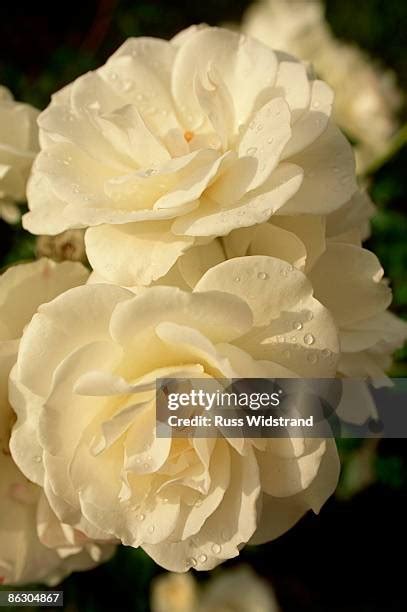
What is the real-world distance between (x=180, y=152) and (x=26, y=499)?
9.9 inches

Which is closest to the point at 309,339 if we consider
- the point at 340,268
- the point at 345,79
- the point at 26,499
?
the point at 340,268

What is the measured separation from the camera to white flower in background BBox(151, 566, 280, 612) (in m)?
0.94

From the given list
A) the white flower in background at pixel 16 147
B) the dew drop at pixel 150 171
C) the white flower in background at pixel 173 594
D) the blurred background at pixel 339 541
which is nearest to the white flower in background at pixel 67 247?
the white flower in background at pixel 16 147

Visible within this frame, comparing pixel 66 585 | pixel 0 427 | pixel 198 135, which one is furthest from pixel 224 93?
pixel 66 585

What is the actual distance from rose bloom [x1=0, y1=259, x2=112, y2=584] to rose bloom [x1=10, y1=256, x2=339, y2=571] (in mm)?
59

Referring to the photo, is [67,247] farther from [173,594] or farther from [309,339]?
[173,594]

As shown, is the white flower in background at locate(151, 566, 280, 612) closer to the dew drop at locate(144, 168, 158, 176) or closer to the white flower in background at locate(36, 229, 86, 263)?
the white flower in background at locate(36, 229, 86, 263)

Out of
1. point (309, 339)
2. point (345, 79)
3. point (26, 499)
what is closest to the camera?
point (309, 339)

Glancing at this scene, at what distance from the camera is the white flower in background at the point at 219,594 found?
3.09 feet

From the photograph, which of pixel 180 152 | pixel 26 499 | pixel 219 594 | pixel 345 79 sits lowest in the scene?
pixel 219 594

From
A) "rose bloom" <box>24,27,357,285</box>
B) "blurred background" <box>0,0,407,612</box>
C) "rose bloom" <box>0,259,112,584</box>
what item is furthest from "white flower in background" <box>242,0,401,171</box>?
"rose bloom" <box>0,259,112,584</box>

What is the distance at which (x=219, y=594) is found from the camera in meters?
0.97

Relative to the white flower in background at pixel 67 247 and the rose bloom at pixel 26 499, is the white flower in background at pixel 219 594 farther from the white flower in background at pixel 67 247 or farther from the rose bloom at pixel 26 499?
the white flower in background at pixel 67 247

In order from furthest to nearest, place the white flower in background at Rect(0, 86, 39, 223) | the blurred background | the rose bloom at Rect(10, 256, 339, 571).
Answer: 1. the blurred background
2. the white flower in background at Rect(0, 86, 39, 223)
3. the rose bloom at Rect(10, 256, 339, 571)
